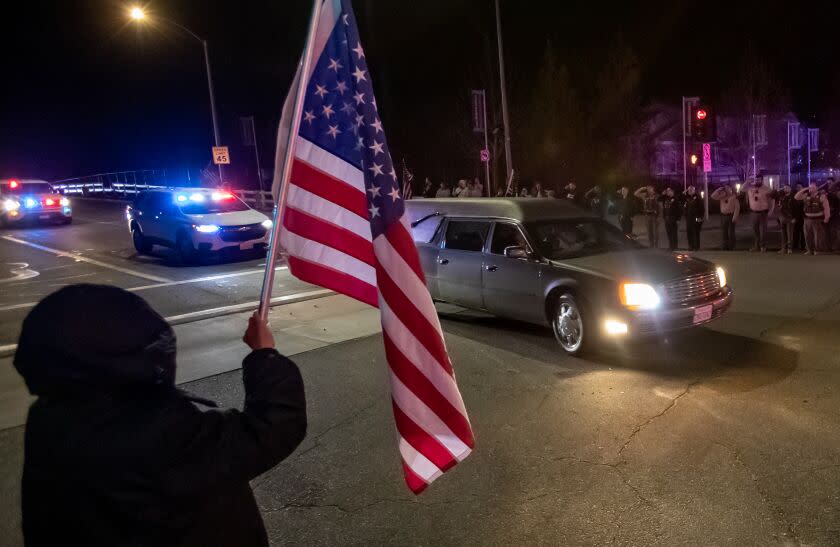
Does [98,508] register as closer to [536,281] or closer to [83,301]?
[83,301]

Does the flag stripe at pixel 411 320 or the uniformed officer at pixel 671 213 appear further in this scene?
the uniformed officer at pixel 671 213

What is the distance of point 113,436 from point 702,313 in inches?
274

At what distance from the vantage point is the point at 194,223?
52.1 ft

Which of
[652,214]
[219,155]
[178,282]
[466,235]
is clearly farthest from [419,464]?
[219,155]

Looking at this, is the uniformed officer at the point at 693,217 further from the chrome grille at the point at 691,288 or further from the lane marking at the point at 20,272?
the lane marking at the point at 20,272

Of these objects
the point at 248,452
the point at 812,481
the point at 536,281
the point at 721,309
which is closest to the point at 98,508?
the point at 248,452

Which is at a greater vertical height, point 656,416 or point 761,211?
point 761,211

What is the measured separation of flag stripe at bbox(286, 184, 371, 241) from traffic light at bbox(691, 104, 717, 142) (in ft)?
62.2

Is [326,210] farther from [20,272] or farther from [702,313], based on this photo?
[20,272]

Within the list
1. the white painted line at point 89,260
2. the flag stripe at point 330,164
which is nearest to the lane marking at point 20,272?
the white painted line at point 89,260

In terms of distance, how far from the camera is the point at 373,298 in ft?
9.36

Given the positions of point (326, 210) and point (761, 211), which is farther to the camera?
point (761, 211)

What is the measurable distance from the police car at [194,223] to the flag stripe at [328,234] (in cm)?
1323

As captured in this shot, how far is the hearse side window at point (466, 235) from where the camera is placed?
360 inches
